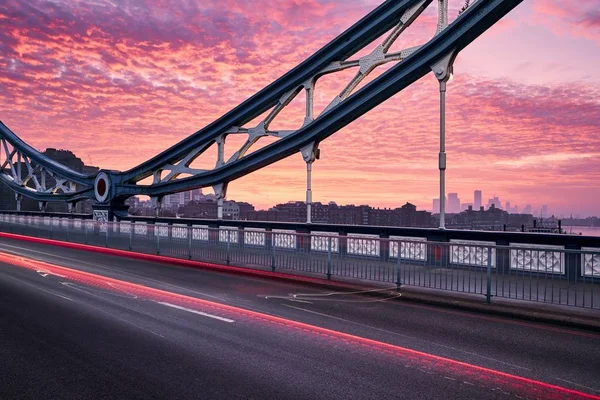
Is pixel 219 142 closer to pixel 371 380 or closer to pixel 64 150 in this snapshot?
pixel 371 380

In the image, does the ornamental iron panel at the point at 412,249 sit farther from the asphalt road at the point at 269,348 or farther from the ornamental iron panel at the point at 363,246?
the asphalt road at the point at 269,348

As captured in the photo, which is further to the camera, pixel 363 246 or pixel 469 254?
pixel 363 246

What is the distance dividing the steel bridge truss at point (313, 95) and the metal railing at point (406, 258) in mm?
4825

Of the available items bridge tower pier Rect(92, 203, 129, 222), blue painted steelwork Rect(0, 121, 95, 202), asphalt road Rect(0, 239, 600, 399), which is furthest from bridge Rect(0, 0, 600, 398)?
blue painted steelwork Rect(0, 121, 95, 202)

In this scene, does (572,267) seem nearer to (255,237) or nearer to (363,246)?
(363,246)

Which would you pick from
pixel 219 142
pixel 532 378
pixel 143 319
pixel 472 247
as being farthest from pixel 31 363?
pixel 219 142

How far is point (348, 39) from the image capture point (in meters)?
24.6

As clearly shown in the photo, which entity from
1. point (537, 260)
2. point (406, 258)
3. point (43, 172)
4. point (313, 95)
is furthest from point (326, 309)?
point (43, 172)

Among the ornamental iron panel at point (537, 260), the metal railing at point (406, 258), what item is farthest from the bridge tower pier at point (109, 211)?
the ornamental iron panel at point (537, 260)

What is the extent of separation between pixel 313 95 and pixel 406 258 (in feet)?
52.3

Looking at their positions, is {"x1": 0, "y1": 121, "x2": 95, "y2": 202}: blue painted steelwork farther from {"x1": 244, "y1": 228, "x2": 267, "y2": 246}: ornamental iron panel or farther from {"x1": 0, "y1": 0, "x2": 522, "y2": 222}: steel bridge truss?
{"x1": 244, "y1": 228, "x2": 267, "y2": 246}: ornamental iron panel

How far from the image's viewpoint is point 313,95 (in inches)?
1046

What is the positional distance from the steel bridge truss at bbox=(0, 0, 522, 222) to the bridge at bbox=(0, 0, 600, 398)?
0.38 feet

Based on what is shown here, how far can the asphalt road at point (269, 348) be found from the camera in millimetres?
5344
